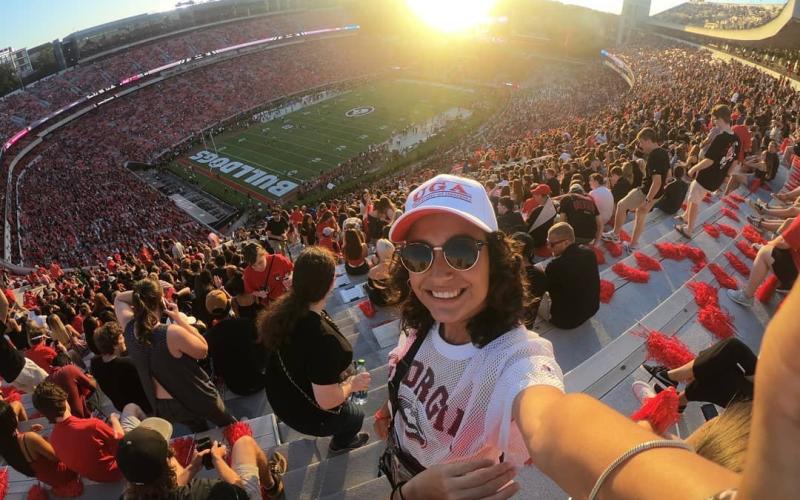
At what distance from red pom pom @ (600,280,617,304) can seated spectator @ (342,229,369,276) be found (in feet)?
13.6

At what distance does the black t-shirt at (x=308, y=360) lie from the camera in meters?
3.00

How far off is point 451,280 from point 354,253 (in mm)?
6114

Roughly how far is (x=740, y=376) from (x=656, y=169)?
181 inches

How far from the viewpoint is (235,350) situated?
465 cm

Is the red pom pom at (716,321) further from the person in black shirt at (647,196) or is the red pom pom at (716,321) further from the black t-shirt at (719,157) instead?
the black t-shirt at (719,157)

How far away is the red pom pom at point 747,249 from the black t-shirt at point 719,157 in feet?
3.27

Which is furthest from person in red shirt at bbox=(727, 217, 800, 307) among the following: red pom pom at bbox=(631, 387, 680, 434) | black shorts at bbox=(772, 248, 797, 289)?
red pom pom at bbox=(631, 387, 680, 434)

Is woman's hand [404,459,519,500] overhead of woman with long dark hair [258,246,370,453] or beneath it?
overhead

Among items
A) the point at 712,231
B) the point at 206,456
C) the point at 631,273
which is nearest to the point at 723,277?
the point at 631,273

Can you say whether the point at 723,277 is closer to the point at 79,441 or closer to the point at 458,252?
the point at 458,252

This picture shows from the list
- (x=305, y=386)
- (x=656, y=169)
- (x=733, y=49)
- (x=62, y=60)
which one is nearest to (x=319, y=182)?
(x=656, y=169)

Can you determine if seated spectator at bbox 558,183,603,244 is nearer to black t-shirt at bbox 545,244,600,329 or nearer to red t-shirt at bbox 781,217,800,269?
black t-shirt at bbox 545,244,600,329

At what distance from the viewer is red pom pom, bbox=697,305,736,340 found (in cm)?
449

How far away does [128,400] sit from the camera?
4.52 metres
